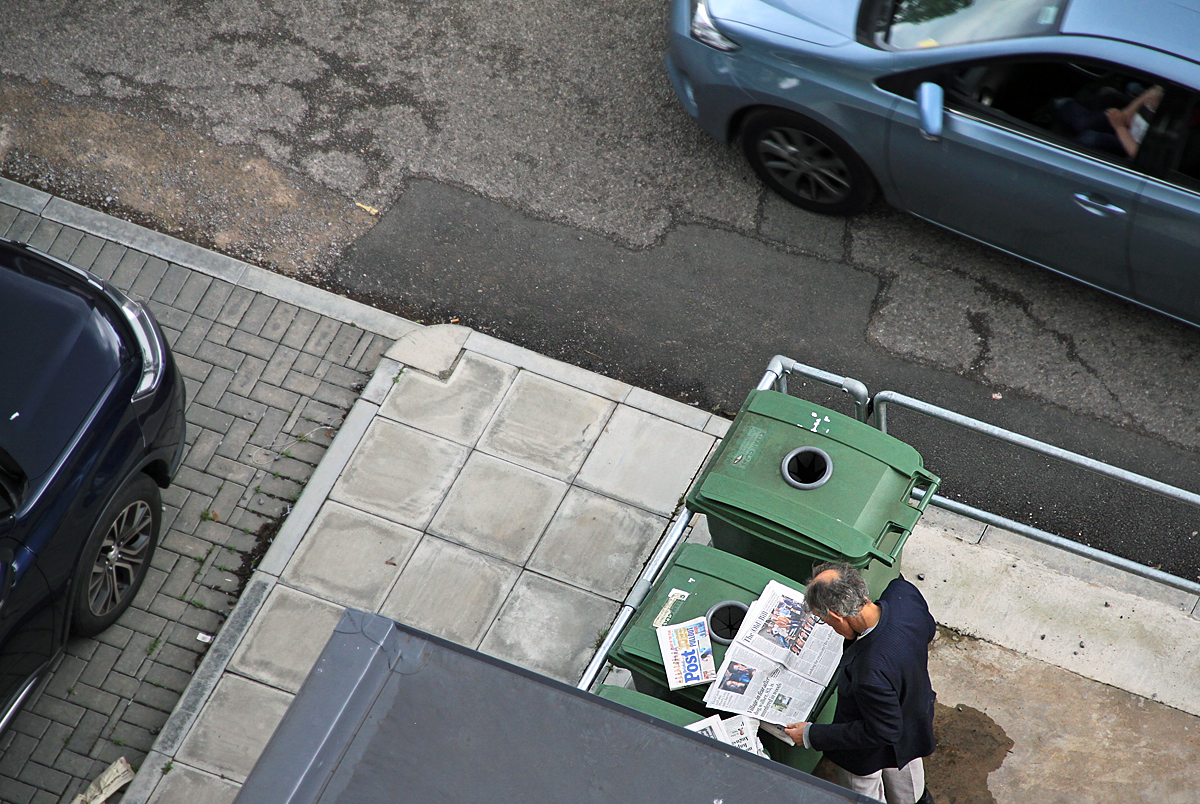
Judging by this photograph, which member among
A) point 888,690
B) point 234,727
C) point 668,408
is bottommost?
point 234,727

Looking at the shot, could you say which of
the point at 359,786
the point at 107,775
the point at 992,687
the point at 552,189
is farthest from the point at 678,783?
the point at 552,189

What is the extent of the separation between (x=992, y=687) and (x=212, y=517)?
4.32 meters

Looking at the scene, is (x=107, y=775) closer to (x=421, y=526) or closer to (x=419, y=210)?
(x=421, y=526)

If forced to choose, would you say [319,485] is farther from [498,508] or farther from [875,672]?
[875,672]

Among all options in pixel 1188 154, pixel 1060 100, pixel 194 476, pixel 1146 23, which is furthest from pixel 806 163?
pixel 194 476

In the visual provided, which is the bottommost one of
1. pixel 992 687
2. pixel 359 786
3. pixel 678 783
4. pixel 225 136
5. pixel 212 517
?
pixel 212 517

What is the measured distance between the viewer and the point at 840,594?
3.85m

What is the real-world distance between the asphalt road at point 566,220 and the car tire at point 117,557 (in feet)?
6.28

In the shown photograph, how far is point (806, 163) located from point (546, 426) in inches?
94.5

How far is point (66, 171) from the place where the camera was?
721cm

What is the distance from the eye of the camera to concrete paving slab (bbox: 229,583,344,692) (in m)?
5.45

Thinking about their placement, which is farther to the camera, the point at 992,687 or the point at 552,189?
the point at 552,189

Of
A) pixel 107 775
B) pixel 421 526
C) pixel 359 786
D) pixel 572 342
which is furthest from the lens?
pixel 572 342

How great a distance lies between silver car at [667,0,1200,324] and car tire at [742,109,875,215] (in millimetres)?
14
